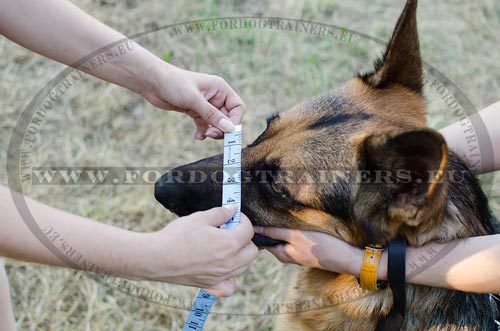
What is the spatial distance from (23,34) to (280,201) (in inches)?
67.1

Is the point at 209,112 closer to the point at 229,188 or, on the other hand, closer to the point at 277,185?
the point at 229,188

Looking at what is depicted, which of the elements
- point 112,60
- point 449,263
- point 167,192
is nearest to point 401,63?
point 449,263

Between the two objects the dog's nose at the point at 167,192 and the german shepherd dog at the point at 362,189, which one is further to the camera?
the dog's nose at the point at 167,192

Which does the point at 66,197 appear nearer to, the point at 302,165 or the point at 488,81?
the point at 302,165

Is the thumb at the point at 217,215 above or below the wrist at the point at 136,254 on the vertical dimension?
above

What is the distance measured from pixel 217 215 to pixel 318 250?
0.55 meters

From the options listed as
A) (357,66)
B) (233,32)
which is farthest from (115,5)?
(357,66)

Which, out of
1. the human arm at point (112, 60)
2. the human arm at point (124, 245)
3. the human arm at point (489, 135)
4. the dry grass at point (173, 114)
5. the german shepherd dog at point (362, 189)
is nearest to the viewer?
the human arm at point (124, 245)

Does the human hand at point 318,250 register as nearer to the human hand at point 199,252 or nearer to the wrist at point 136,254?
the human hand at point 199,252

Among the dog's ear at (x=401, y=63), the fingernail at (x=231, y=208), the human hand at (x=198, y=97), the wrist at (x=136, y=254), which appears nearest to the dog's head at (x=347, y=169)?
the dog's ear at (x=401, y=63)

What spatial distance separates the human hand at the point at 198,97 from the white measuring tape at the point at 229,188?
0.09 metres

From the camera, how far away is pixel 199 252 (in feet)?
7.35

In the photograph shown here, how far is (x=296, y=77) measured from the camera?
5281mm

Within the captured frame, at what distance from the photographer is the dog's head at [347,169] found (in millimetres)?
2268
